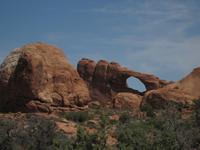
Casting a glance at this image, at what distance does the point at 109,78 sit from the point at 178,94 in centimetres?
1638

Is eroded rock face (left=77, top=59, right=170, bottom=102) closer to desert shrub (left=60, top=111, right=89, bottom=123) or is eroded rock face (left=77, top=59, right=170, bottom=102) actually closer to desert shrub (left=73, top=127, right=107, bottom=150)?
desert shrub (left=60, top=111, right=89, bottom=123)

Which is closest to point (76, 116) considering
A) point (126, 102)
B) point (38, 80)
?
point (38, 80)

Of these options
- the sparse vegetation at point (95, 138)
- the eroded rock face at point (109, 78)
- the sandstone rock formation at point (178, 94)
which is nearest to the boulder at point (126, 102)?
the sandstone rock formation at point (178, 94)

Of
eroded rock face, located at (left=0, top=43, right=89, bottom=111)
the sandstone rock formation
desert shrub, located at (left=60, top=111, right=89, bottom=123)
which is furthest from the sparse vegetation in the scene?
the sandstone rock formation

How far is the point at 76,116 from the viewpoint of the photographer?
31.9 metres

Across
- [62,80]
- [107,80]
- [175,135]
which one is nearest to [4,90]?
[62,80]

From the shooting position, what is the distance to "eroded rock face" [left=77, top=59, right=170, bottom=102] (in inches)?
2281

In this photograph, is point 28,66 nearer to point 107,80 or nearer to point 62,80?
point 62,80

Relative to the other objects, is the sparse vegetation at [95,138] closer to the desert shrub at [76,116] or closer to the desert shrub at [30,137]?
the desert shrub at [30,137]

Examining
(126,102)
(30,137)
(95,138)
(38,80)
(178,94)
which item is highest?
(126,102)

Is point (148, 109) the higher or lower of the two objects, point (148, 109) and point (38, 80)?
the lower

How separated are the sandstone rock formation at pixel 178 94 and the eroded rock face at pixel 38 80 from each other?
374 inches

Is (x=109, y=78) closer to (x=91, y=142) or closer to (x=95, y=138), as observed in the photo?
(x=95, y=138)

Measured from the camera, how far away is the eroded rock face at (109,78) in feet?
190
